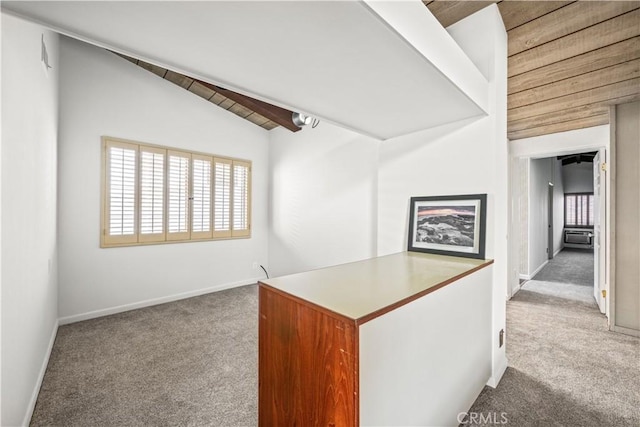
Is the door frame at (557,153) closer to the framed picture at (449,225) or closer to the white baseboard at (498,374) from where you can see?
the white baseboard at (498,374)

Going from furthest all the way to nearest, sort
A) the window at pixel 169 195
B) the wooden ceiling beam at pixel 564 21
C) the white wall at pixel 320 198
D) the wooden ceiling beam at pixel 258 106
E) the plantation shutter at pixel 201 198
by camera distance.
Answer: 1. the plantation shutter at pixel 201 198
2. the wooden ceiling beam at pixel 258 106
3. the window at pixel 169 195
4. the white wall at pixel 320 198
5. the wooden ceiling beam at pixel 564 21

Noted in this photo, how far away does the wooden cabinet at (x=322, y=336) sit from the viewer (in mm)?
841

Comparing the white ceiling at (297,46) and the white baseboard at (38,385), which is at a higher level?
the white ceiling at (297,46)

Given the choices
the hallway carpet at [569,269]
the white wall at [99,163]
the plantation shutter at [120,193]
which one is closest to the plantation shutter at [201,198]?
the white wall at [99,163]

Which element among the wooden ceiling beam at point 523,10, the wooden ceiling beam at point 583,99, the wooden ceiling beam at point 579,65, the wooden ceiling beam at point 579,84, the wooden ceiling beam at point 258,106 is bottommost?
the wooden ceiling beam at point 583,99

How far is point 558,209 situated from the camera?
7.96 m

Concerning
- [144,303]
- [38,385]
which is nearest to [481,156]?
[38,385]

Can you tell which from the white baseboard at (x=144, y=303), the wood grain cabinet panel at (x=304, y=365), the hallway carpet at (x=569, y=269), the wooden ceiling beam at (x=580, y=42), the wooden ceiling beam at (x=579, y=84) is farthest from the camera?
the hallway carpet at (x=569, y=269)

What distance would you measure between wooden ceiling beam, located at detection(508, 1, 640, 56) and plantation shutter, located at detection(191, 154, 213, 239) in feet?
13.0

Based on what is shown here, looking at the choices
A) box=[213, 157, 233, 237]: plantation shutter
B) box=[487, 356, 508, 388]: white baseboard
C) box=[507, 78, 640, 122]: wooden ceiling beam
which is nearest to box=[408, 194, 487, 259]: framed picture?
box=[487, 356, 508, 388]: white baseboard

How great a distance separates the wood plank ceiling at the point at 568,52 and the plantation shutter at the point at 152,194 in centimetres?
361

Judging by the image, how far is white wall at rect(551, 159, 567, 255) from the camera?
735 cm

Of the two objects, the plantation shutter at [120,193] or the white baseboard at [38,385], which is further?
the plantation shutter at [120,193]

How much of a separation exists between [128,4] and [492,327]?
Answer: 2.57 meters
